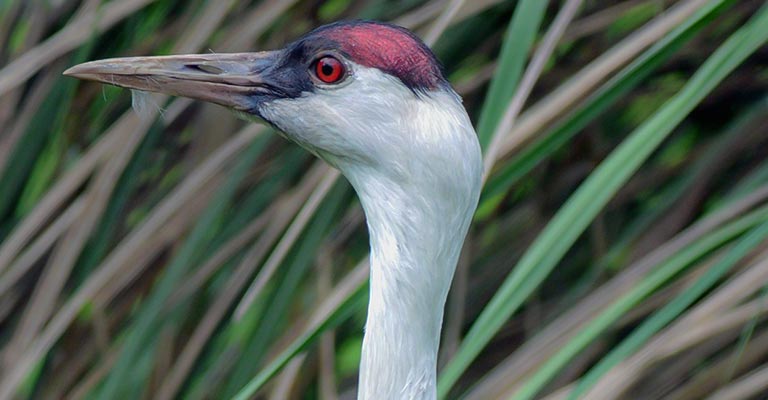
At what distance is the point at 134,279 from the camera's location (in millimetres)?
2289

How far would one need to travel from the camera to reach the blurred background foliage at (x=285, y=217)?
196 cm

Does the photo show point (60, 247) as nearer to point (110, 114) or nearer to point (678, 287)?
point (110, 114)

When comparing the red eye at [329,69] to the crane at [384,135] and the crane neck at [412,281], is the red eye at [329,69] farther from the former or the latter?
the crane neck at [412,281]

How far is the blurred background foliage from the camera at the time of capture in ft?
6.44

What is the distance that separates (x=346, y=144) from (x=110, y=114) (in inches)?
42.4

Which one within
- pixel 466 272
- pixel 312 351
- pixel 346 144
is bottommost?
pixel 312 351

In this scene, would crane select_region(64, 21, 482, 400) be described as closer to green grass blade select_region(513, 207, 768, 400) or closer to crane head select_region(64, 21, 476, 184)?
crane head select_region(64, 21, 476, 184)

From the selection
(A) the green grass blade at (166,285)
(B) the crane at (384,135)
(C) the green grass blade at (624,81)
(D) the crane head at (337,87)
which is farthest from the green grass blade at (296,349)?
(A) the green grass blade at (166,285)

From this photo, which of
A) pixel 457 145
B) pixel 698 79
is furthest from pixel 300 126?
pixel 698 79

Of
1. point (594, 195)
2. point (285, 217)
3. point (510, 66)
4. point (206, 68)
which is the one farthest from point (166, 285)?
point (594, 195)

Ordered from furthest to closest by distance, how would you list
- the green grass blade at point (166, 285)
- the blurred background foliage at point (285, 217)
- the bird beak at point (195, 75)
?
the green grass blade at point (166, 285)
the blurred background foliage at point (285, 217)
the bird beak at point (195, 75)

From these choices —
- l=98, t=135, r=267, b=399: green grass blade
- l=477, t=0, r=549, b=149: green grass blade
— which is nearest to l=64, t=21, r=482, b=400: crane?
l=477, t=0, r=549, b=149: green grass blade

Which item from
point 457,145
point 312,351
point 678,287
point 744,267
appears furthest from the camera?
point 312,351

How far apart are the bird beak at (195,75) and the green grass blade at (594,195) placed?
378 mm
